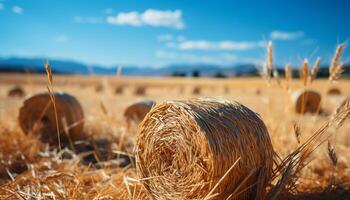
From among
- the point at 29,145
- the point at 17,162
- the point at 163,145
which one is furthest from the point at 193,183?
the point at 29,145

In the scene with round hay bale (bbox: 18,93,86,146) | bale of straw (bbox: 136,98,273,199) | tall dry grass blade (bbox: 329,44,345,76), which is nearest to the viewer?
bale of straw (bbox: 136,98,273,199)

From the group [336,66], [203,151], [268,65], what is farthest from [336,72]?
[203,151]

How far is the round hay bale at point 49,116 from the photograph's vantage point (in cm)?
622

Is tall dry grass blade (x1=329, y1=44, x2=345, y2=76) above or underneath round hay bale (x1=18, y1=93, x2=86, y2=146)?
above

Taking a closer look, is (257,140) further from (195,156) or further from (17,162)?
(17,162)

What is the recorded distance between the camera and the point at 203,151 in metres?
2.69

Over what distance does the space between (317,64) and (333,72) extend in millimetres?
200

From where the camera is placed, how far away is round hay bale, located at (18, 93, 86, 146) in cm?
622

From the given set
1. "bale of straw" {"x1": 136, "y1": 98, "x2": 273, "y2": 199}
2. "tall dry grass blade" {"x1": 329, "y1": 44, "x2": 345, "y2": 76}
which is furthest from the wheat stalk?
"bale of straw" {"x1": 136, "y1": 98, "x2": 273, "y2": 199}

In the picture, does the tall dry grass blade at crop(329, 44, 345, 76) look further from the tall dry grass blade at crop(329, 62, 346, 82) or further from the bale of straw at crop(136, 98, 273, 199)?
the bale of straw at crop(136, 98, 273, 199)

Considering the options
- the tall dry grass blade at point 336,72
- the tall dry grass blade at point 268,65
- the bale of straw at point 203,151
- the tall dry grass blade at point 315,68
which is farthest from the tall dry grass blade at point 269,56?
the bale of straw at point 203,151

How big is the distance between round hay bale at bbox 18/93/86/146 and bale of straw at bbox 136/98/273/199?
3.35 meters

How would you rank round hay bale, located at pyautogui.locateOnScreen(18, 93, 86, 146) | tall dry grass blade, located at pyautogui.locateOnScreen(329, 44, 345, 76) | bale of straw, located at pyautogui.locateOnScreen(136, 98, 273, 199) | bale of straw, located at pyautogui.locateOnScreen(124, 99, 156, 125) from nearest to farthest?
bale of straw, located at pyautogui.locateOnScreen(136, 98, 273, 199), tall dry grass blade, located at pyautogui.locateOnScreen(329, 44, 345, 76), round hay bale, located at pyautogui.locateOnScreen(18, 93, 86, 146), bale of straw, located at pyautogui.locateOnScreen(124, 99, 156, 125)

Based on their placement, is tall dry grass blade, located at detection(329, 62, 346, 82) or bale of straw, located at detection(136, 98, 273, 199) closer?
bale of straw, located at detection(136, 98, 273, 199)
